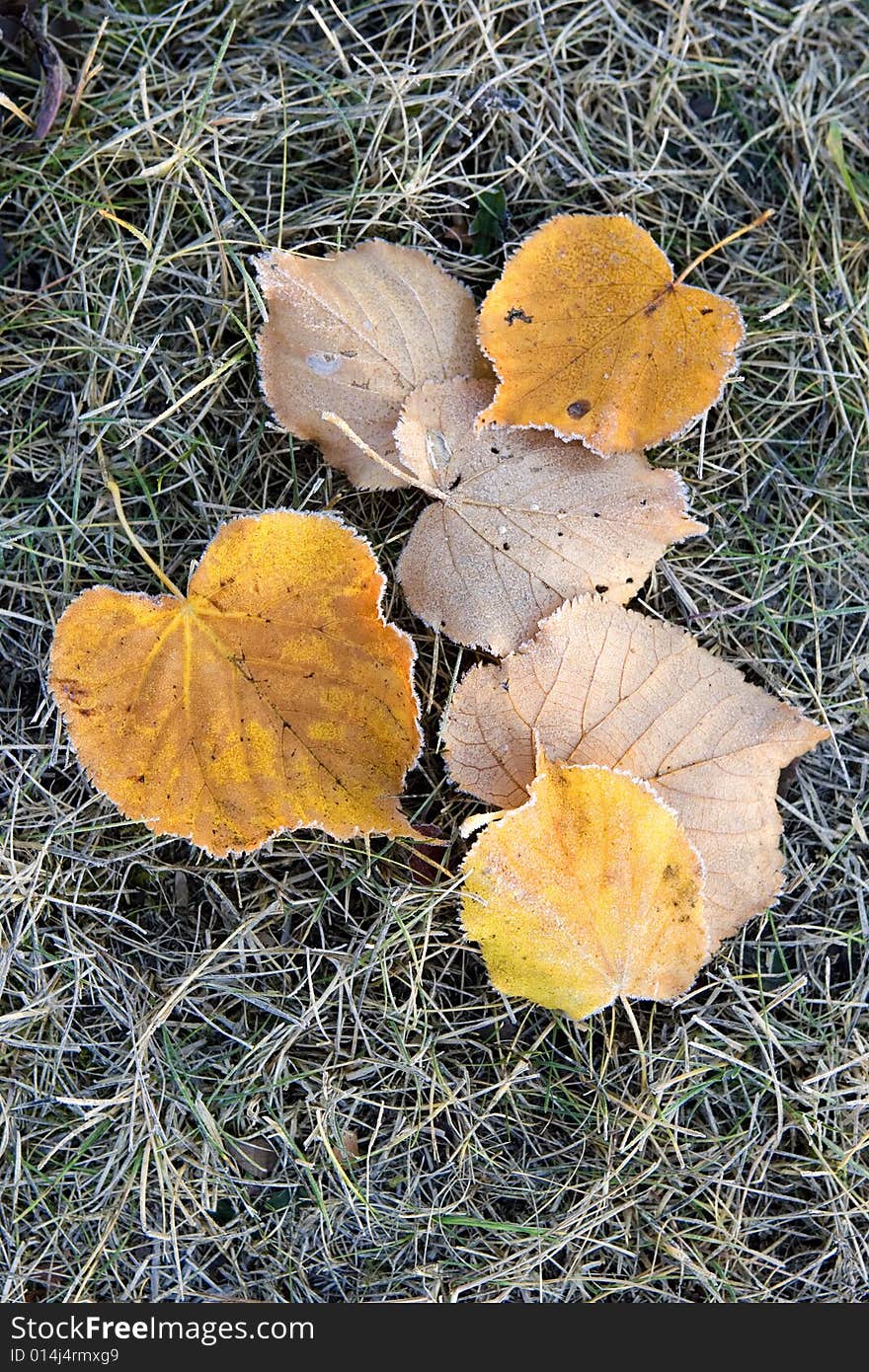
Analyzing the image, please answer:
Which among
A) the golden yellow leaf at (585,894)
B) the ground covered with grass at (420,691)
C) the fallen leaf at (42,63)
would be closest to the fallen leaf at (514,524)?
the ground covered with grass at (420,691)

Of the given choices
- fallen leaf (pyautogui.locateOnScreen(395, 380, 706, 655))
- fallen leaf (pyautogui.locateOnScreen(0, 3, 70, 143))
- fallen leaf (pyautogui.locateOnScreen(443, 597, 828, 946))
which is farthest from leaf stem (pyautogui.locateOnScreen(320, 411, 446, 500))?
fallen leaf (pyautogui.locateOnScreen(0, 3, 70, 143))

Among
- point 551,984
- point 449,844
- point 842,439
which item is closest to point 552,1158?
point 551,984

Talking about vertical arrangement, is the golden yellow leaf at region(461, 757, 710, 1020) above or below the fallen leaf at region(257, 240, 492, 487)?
below

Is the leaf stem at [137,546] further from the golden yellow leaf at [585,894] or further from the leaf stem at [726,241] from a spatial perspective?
the leaf stem at [726,241]

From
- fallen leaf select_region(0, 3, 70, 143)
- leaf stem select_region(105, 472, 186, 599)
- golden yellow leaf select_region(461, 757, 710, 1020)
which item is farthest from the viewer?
fallen leaf select_region(0, 3, 70, 143)

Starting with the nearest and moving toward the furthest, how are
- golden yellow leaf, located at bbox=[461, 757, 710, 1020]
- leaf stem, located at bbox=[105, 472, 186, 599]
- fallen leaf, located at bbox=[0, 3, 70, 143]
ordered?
golden yellow leaf, located at bbox=[461, 757, 710, 1020] → leaf stem, located at bbox=[105, 472, 186, 599] → fallen leaf, located at bbox=[0, 3, 70, 143]

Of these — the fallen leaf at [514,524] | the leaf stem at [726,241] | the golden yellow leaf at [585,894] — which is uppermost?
the leaf stem at [726,241]

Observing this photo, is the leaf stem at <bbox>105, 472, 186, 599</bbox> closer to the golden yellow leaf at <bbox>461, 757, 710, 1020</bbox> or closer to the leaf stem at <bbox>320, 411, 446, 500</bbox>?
the leaf stem at <bbox>320, 411, 446, 500</bbox>
